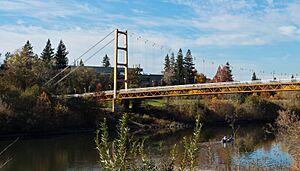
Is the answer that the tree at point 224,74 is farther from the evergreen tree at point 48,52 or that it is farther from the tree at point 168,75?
the evergreen tree at point 48,52

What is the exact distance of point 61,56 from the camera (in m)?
79.6

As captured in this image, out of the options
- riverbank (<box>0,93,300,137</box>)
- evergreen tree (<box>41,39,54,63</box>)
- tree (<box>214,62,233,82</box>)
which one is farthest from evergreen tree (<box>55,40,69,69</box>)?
tree (<box>214,62,233,82</box>)

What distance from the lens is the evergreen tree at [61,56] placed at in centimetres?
7881

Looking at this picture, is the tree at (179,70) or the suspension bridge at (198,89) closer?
the suspension bridge at (198,89)

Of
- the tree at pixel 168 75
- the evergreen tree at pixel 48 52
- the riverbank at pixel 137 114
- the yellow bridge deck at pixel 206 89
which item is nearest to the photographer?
the riverbank at pixel 137 114

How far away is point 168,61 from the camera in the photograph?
9419cm

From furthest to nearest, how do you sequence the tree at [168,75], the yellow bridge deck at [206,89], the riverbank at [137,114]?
the tree at [168,75] < the yellow bridge deck at [206,89] < the riverbank at [137,114]

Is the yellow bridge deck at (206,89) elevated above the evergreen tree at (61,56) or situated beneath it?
situated beneath

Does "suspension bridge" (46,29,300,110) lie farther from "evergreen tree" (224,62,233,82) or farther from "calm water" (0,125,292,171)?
"evergreen tree" (224,62,233,82)

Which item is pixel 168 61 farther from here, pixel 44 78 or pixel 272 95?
pixel 44 78

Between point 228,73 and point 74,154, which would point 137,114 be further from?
point 228,73

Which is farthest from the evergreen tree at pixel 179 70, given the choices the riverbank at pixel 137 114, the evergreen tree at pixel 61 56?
the evergreen tree at pixel 61 56

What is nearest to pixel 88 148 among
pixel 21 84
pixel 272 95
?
pixel 21 84

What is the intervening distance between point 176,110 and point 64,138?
2149cm
